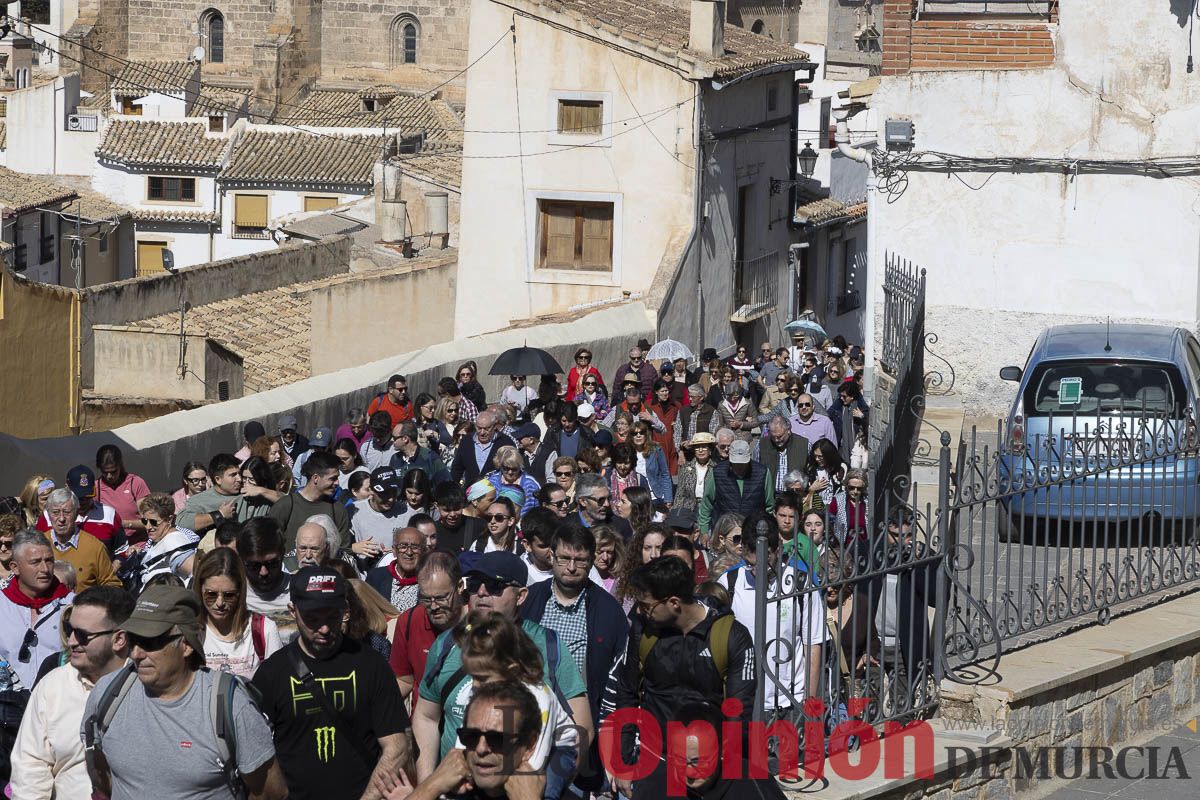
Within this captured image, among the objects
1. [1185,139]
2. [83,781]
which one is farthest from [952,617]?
[1185,139]

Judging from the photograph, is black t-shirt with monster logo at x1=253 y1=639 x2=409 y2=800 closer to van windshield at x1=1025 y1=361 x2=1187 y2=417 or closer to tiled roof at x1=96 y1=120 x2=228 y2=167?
van windshield at x1=1025 y1=361 x2=1187 y2=417

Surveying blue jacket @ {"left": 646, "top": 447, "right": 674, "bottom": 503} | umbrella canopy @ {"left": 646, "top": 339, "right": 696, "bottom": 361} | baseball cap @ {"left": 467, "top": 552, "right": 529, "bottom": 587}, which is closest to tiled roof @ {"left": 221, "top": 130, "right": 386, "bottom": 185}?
umbrella canopy @ {"left": 646, "top": 339, "right": 696, "bottom": 361}

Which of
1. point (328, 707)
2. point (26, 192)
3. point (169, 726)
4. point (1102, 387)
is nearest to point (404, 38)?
point (26, 192)

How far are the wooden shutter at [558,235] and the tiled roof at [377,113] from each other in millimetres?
27000

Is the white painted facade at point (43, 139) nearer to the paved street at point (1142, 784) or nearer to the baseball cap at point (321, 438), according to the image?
the baseball cap at point (321, 438)

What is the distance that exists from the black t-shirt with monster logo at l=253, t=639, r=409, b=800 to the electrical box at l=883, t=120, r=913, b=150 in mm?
13223

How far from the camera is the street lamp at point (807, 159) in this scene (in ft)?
110

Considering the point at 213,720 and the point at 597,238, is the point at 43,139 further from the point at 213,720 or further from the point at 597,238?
the point at 213,720

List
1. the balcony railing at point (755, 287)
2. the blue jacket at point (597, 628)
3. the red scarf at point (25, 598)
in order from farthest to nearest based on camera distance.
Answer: the balcony railing at point (755, 287)
the red scarf at point (25, 598)
the blue jacket at point (597, 628)

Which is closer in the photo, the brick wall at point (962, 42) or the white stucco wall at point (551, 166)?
the brick wall at point (962, 42)

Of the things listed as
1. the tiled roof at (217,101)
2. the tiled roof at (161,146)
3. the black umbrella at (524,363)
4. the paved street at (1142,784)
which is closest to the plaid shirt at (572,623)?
the paved street at (1142,784)

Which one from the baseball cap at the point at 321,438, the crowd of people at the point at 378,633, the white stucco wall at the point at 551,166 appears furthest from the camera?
the white stucco wall at the point at 551,166

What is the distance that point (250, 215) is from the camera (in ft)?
176

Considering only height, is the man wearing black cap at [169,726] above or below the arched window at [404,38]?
below
